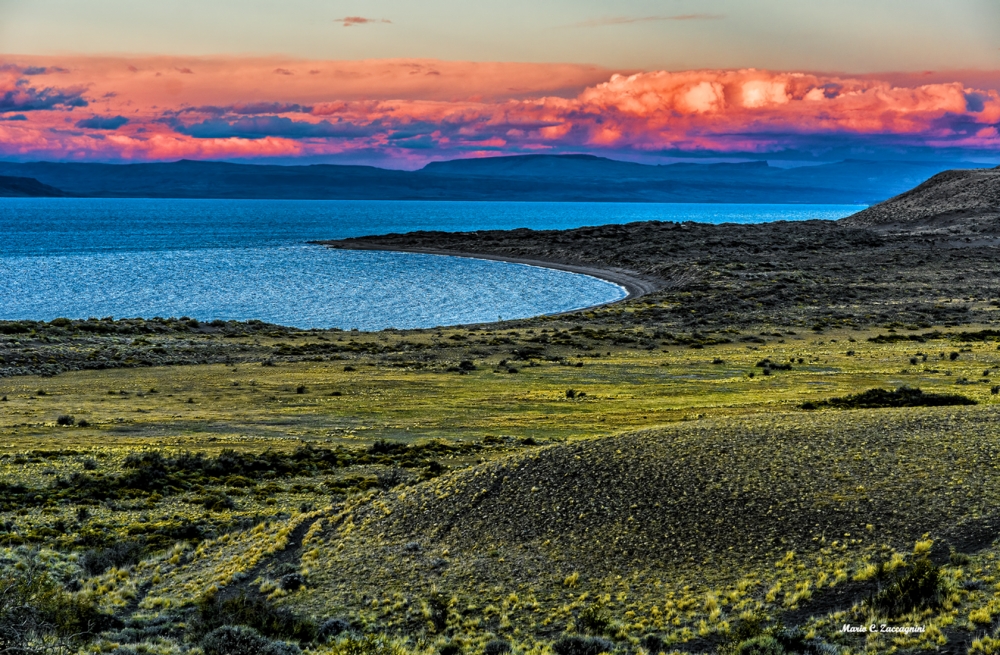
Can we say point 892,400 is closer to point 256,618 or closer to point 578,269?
point 256,618

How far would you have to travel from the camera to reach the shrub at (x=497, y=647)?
48.6 ft

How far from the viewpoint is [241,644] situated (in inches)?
590

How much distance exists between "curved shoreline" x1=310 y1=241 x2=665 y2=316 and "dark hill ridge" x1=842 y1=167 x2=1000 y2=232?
212 feet

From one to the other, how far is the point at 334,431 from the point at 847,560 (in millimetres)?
24488

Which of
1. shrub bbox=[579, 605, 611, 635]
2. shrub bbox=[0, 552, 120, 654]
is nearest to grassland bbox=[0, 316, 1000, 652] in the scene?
shrub bbox=[579, 605, 611, 635]

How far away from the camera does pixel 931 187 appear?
198000 mm

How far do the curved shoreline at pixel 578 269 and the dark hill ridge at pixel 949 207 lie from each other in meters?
64.6

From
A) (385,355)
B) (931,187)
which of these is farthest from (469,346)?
(931,187)

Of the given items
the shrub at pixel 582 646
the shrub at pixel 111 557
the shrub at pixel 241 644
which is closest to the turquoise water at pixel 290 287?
the shrub at pixel 111 557

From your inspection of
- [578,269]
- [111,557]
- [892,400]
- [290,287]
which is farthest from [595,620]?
[578,269]

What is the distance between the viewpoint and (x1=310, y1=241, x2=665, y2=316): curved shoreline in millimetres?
114169

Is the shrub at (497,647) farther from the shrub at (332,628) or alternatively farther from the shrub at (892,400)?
the shrub at (892,400)

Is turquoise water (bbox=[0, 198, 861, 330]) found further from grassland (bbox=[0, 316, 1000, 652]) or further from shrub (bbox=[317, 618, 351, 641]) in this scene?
shrub (bbox=[317, 618, 351, 641])

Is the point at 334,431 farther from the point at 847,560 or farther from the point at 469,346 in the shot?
the point at 469,346
